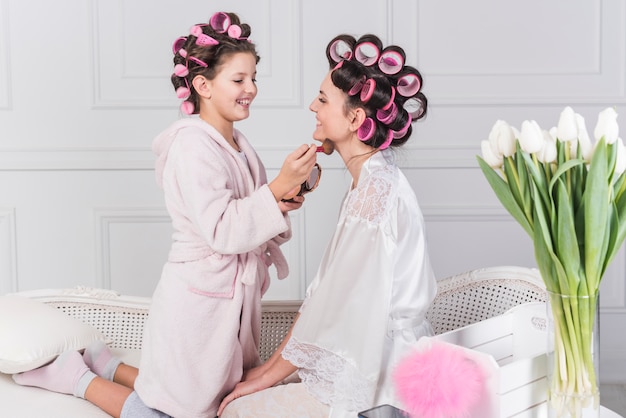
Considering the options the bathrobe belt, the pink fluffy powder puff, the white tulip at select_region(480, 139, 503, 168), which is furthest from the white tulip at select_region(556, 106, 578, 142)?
the bathrobe belt

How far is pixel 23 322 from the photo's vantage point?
227 centimetres

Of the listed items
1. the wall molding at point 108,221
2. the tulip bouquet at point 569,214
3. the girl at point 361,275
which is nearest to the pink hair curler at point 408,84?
the girl at point 361,275

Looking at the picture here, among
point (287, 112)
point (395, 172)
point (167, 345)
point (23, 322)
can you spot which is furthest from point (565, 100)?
point (23, 322)

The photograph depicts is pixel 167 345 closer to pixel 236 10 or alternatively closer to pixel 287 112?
pixel 287 112

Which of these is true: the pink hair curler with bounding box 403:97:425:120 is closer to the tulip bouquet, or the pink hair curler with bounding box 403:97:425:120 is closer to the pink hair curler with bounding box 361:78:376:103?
the pink hair curler with bounding box 361:78:376:103

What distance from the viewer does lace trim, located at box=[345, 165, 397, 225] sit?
185 centimetres

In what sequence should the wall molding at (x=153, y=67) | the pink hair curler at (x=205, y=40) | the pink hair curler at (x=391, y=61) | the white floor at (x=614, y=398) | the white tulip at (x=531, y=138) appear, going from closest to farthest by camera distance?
the white tulip at (x=531, y=138) → the pink hair curler at (x=391, y=61) → the pink hair curler at (x=205, y=40) → the white floor at (x=614, y=398) → the wall molding at (x=153, y=67)

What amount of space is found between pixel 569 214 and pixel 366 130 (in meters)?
0.77

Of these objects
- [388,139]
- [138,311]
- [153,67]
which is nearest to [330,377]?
[388,139]

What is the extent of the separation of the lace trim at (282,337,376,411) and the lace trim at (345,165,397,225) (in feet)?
1.12

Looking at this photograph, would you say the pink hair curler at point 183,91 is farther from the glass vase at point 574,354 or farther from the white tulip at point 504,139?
the glass vase at point 574,354

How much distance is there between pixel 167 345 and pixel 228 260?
0.28 metres

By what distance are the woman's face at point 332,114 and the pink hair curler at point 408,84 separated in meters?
0.15

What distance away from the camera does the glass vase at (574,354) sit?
1.35m
